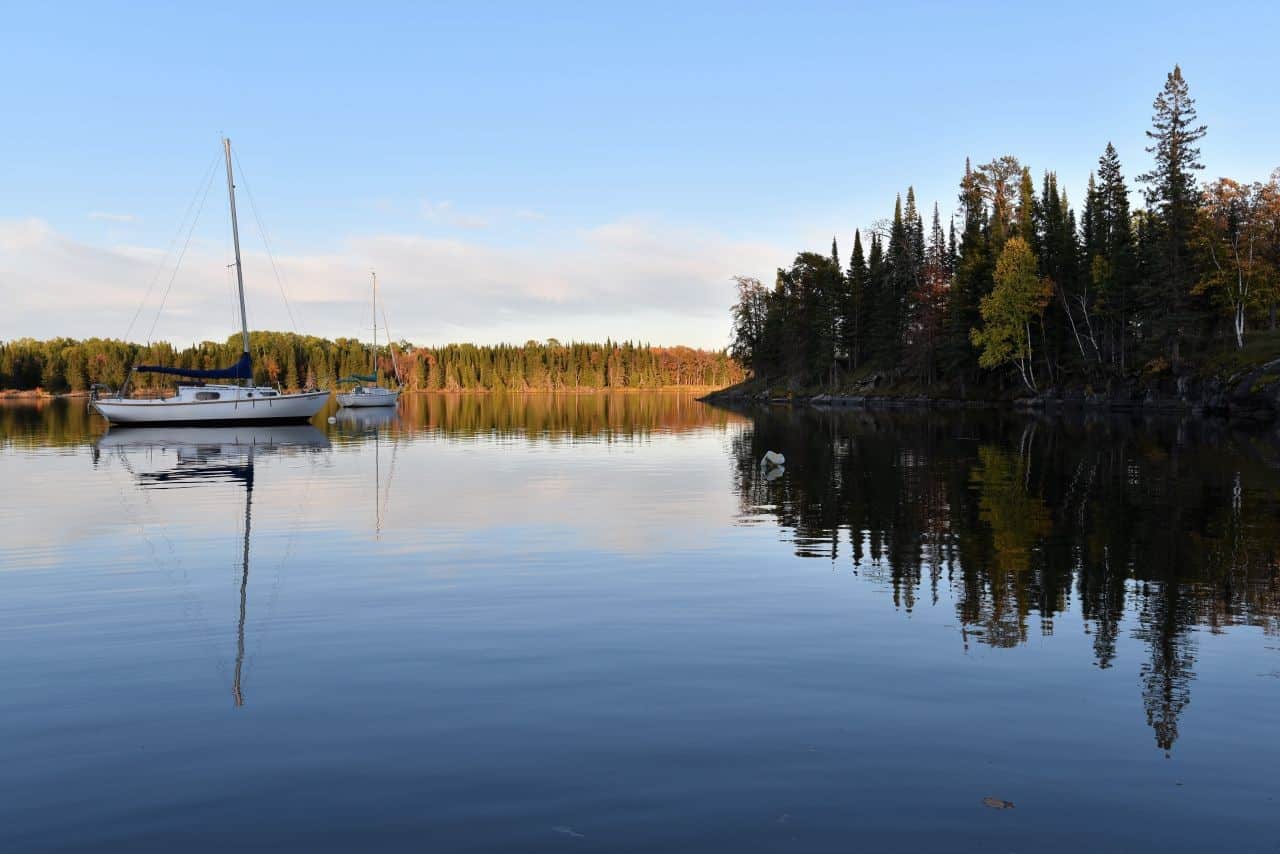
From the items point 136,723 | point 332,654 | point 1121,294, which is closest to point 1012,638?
point 332,654

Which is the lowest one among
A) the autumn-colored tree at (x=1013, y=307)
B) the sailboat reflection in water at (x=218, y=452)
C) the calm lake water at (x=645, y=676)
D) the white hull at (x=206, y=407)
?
the calm lake water at (x=645, y=676)

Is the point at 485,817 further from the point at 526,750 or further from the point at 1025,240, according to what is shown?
the point at 1025,240

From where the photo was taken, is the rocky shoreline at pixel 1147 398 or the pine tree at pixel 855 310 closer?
the rocky shoreline at pixel 1147 398

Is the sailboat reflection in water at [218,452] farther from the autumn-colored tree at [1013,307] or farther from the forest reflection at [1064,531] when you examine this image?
the autumn-colored tree at [1013,307]

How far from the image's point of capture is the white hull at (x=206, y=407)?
66.2m

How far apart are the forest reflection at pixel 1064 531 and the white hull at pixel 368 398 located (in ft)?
268

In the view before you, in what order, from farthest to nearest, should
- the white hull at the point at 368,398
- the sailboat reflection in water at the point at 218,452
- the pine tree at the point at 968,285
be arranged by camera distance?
the white hull at the point at 368,398, the pine tree at the point at 968,285, the sailboat reflection in water at the point at 218,452

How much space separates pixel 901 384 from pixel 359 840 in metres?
113

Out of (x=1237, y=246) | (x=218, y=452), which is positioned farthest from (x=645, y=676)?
(x=1237, y=246)

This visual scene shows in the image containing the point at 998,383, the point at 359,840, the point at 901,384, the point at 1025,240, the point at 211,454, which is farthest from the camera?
the point at 901,384

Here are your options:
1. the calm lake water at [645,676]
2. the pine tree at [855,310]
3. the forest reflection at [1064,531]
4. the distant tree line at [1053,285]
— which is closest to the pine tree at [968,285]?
the distant tree line at [1053,285]

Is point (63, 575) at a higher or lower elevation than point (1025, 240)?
lower

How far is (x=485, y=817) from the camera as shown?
6.88m

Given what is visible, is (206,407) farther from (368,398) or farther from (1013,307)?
(1013,307)
